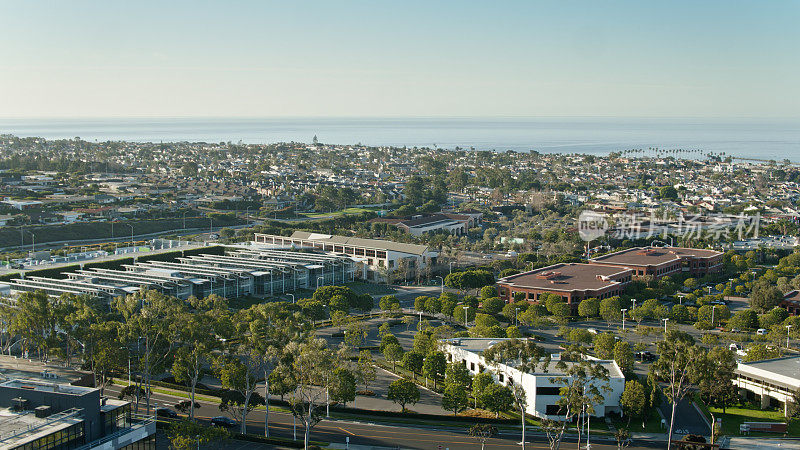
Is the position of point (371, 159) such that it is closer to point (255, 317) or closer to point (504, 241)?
point (504, 241)

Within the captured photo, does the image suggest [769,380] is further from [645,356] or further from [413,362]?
[413,362]

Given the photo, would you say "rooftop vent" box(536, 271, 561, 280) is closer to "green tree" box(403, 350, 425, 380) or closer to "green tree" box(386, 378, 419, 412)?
"green tree" box(403, 350, 425, 380)

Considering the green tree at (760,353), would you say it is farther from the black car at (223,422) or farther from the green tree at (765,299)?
the black car at (223,422)

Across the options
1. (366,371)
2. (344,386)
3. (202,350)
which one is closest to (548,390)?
(366,371)

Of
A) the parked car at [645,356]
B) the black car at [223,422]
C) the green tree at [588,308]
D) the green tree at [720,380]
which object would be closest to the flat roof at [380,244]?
the green tree at [588,308]

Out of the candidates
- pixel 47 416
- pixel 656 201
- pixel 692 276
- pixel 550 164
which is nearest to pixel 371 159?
pixel 550 164
